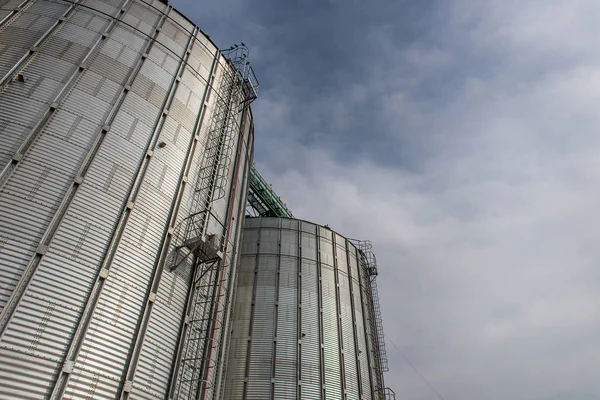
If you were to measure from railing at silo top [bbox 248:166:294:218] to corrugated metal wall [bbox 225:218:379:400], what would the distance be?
5970 mm

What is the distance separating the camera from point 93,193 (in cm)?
1145

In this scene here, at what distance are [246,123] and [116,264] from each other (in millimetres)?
11046

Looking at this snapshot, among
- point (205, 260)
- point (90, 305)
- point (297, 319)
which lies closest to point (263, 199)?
point (297, 319)

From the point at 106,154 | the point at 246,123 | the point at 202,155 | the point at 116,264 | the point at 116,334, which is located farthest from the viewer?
the point at 246,123

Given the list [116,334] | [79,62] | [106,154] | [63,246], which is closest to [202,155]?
[106,154]

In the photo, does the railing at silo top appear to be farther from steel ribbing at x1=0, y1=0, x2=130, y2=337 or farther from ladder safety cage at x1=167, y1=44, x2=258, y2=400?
steel ribbing at x1=0, y1=0, x2=130, y2=337

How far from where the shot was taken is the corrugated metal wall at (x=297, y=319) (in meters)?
20.6

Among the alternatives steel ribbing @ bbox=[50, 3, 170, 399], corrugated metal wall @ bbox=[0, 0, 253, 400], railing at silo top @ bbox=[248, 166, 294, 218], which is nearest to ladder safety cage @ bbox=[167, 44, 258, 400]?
corrugated metal wall @ bbox=[0, 0, 253, 400]

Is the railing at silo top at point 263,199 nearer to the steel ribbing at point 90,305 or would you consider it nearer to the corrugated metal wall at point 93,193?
the corrugated metal wall at point 93,193

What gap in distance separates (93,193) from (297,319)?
14.4 meters

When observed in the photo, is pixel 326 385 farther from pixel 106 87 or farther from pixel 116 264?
pixel 106 87

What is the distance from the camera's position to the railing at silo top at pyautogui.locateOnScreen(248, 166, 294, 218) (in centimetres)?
3309

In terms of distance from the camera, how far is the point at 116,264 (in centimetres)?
1095

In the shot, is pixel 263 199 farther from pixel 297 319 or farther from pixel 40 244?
pixel 40 244
